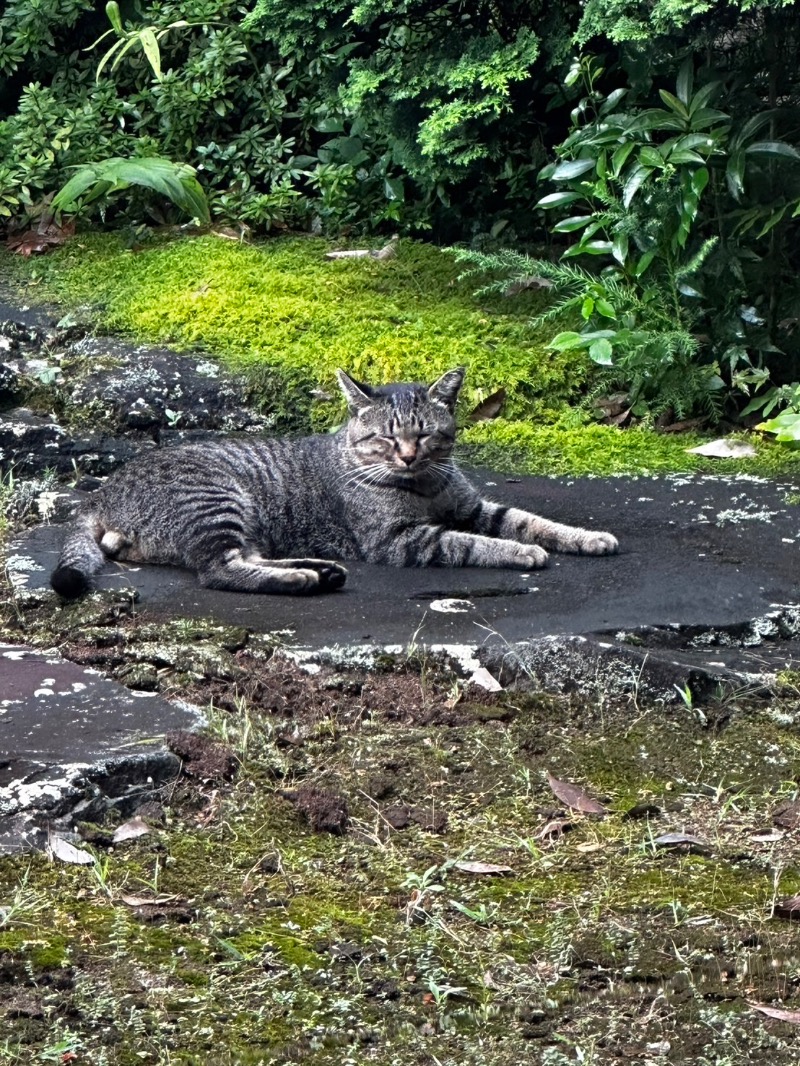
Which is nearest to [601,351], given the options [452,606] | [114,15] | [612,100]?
[612,100]

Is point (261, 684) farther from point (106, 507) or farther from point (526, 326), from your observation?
point (526, 326)

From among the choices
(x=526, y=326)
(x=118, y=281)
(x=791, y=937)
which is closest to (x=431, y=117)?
(x=526, y=326)

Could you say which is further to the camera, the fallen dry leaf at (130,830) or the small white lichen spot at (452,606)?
the small white lichen spot at (452,606)

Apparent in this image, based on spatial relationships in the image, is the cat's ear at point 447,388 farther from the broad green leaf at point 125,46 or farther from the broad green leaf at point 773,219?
the broad green leaf at point 125,46

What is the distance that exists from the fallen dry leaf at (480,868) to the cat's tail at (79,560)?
2.15 meters

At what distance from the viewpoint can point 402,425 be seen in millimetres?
6062

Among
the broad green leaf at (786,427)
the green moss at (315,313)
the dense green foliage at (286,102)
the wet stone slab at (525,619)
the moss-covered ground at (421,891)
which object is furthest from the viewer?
the dense green foliage at (286,102)

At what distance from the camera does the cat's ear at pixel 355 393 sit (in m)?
6.19

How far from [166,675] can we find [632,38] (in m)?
3.81

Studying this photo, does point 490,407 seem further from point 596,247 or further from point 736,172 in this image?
point 736,172

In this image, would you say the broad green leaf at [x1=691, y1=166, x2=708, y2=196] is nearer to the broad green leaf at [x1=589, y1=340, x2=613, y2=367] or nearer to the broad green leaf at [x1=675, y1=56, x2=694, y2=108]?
→ the broad green leaf at [x1=675, y1=56, x2=694, y2=108]

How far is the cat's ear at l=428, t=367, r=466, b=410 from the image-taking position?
6.19m

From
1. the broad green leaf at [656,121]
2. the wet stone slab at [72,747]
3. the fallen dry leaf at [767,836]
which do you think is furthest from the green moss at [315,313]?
the fallen dry leaf at [767,836]

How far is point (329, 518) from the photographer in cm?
620
